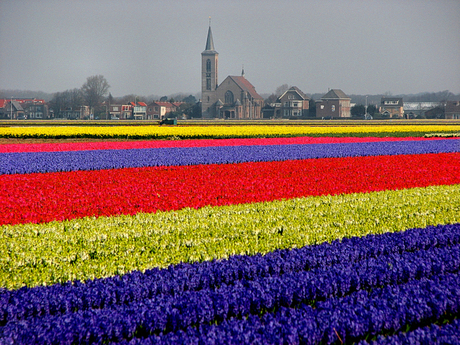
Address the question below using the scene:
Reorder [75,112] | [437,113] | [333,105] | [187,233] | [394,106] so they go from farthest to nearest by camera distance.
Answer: [75,112] < [394,106] < [333,105] < [437,113] < [187,233]

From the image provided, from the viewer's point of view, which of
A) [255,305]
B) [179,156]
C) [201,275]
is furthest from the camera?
[179,156]

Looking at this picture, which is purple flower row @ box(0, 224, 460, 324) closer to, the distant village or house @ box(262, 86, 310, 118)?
the distant village

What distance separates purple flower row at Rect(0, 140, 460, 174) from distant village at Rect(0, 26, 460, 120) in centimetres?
9267

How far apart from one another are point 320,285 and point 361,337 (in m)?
1.00

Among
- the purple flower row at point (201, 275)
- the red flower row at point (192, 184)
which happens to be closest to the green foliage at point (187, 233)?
the purple flower row at point (201, 275)

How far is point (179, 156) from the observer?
63.8ft

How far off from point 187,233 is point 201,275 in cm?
170

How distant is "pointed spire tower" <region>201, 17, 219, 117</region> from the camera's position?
433 ft

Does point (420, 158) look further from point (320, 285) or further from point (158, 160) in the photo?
point (320, 285)

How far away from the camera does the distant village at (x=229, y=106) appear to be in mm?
123312

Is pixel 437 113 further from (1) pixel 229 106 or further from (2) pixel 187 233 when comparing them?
(2) pixel 187 233

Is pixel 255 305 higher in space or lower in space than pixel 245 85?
lower

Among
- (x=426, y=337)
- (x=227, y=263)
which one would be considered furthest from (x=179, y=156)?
(x=426, y=337)

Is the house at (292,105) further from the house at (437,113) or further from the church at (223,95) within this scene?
the house at (437,113)
